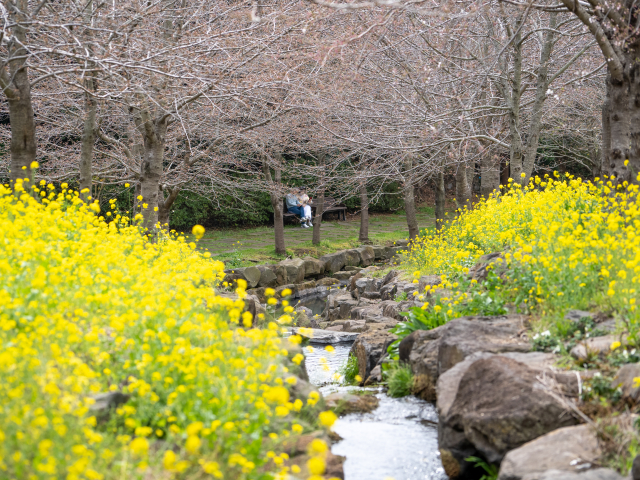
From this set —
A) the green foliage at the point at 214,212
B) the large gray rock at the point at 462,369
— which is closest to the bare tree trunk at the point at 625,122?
the large gray rock at the point at 462,369

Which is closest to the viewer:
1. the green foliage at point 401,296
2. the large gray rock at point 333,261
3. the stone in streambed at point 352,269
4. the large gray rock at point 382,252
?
the green foliage at point 401,296

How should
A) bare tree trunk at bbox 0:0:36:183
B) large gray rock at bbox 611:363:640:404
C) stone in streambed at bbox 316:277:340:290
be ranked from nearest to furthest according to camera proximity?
large gray rock at bbox 611:363:640:404
bare tree trunk at bbox 0:0:36:183
stone in streambed at bbox 316:277:340:290

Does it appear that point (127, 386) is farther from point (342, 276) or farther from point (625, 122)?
point (342, 276)

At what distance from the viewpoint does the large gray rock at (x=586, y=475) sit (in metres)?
2.93

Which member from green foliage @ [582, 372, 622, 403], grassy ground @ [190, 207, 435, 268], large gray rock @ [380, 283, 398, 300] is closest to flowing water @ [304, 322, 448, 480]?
green foliage @ [582, 372, 622, 403]

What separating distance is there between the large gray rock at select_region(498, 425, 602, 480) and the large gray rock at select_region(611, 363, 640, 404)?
0.36 meters

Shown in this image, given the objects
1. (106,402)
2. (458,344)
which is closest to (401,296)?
(458,344)

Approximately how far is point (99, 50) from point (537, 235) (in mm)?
5379

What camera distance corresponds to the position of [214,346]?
11.7 feet

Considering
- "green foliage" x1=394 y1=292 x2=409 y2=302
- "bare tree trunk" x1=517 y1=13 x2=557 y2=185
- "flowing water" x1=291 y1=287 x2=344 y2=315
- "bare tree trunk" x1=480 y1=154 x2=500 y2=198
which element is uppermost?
"bare tree trunk" x1=517 y1=13 x2=557 y2=185

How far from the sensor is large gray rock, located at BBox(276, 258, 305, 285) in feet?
50.8

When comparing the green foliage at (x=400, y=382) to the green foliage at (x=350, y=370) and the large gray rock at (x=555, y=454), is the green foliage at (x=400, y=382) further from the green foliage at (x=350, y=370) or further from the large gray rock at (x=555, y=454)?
the large gray rock at (x=555, y=454)

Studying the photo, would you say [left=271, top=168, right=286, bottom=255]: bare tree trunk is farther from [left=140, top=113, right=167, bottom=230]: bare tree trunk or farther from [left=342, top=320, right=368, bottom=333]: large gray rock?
[left=140, top=113, right=167, bottom=230]: bare tree trunk

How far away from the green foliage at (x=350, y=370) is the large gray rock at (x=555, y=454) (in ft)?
11.8
